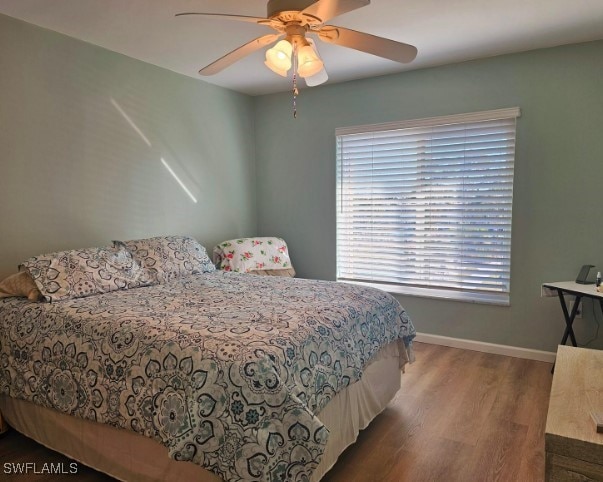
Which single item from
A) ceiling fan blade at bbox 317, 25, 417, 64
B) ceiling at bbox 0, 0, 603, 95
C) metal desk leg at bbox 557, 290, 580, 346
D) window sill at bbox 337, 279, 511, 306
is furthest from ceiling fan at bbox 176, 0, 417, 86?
window sill at bbox 337, 279, 511, 306

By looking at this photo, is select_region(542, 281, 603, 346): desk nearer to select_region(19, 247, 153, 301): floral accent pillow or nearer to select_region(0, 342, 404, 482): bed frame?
select_region(0, 342, 404, 482): bed frame

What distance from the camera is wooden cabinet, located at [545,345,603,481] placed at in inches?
44.3

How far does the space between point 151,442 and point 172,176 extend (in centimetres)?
237

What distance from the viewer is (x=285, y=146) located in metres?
4.30

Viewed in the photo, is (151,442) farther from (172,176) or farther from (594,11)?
(594,11)

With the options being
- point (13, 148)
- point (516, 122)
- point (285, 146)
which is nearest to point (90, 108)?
point (13, 148)

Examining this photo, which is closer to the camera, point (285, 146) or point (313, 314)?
point (313, 314)

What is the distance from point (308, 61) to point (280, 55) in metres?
0.14

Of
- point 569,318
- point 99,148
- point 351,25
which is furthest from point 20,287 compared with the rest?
point 569,318

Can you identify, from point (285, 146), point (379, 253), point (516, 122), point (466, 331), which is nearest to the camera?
point (516, 122)

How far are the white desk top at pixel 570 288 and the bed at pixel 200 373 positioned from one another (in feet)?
3.71

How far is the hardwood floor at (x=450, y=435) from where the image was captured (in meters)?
1.99

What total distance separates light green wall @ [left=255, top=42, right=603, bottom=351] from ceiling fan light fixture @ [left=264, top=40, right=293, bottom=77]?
6.20 ft

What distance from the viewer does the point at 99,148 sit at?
3.04 m
